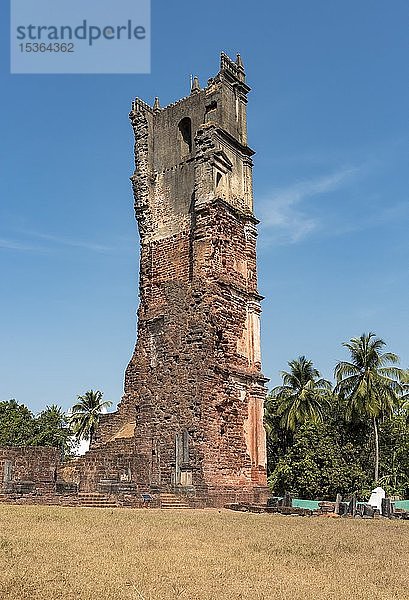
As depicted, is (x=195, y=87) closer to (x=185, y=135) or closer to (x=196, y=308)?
(x=185, y=135)

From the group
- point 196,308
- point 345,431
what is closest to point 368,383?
point 345,431

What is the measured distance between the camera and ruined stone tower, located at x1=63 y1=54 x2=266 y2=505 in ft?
69.4

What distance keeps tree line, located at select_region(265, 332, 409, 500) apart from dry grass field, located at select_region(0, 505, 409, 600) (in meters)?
22.2

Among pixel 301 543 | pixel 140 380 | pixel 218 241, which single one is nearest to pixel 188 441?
pixel 140 380

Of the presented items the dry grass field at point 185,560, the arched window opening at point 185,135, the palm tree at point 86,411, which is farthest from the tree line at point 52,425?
the dry grass field at point 185,560

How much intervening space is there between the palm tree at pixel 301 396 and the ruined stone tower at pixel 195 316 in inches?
609

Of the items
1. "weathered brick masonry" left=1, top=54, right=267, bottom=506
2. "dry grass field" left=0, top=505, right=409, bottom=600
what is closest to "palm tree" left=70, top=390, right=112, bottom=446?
"weathered brick masonry" left=1, top=54, right=267, bottom=506

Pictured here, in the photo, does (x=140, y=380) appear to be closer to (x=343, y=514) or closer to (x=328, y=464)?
(x=343, y=514)

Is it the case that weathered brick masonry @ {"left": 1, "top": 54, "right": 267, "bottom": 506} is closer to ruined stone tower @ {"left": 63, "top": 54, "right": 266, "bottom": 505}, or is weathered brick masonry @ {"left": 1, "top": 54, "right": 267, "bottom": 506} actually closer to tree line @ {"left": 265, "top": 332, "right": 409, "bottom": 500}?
ruined stone tower @ {"left": 63, "top": 54, "right": 266, "bottom": 505}

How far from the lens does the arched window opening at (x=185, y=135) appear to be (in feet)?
85.1

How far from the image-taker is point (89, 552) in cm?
874

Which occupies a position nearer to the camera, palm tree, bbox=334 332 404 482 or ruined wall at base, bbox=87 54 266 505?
ruined wall at base, bbox=87 54 266 505

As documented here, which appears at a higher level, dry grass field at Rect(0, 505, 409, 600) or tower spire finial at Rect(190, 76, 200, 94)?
tower spire finial at Rect(190, 76, 200, 94)

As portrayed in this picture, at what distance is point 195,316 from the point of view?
73.8 ft
